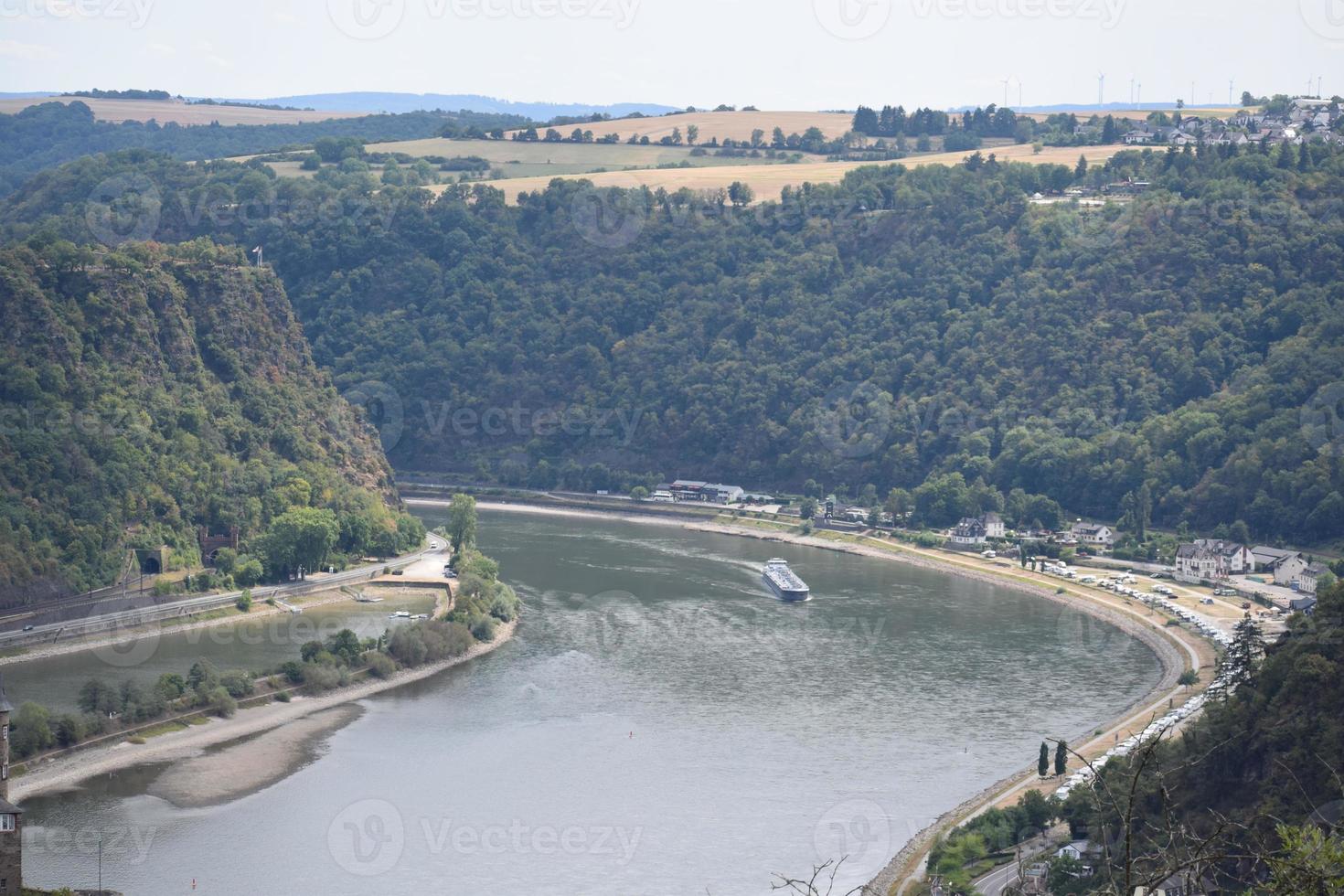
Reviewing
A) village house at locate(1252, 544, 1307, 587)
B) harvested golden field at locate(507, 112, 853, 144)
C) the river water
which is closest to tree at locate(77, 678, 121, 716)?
the river water

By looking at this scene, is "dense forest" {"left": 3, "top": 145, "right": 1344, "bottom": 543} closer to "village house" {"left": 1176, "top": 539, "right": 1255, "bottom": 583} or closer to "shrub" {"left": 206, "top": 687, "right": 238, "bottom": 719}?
"village house" {"left": 1176, "top": 539, "right": 1255, "bottom": 583}

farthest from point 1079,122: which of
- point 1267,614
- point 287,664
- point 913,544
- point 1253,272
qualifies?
point 287,664

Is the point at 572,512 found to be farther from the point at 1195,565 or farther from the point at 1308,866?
the point at 1308,866

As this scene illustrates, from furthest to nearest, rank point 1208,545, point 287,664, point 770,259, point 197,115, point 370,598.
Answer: point 197,115 → point 770,259 → point 1208,545 → point 370,598 → point 287,664

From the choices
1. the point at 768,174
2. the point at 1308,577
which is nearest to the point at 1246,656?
the point at 1308,577

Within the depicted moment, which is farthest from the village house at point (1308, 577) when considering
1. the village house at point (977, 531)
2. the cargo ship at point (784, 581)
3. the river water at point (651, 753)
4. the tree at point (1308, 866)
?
the tree at point (1308, 866)

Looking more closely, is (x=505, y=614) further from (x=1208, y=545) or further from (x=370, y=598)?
(x=1208, y=545)
